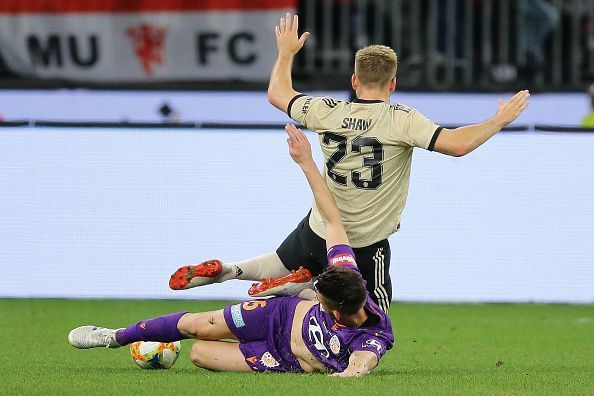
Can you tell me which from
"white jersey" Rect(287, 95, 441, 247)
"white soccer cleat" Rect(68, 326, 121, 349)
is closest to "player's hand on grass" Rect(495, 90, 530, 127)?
"white jersey" Rect(287, 95, 441, 247)

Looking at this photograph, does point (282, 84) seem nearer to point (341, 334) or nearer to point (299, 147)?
point (299, 147)

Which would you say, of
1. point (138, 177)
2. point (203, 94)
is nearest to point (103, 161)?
point (138, 177)

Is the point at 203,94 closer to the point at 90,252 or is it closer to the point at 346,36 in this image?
the point at 346,36

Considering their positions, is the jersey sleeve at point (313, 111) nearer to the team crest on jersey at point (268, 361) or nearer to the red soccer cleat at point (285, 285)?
the red soccer cleat at point (285, 285)

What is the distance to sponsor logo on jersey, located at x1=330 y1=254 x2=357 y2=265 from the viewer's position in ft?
26.2

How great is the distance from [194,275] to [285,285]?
54cm

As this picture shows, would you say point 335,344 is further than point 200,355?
No

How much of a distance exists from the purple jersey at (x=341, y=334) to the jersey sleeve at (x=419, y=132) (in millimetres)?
720

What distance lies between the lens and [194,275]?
852 cm

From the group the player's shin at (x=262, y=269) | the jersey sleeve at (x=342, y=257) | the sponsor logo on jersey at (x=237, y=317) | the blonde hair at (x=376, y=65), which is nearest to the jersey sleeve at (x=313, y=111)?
the blonde hair at (x=376, y=65)

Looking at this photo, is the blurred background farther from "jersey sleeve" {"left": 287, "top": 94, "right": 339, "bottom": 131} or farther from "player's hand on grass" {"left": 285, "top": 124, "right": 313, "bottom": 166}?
"player's hand on grass" {"left": 285, "top": 124, "right": 313, "bottom": 166}

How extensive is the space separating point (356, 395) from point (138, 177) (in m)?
6.32

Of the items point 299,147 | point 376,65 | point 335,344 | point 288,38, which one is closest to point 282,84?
point 288,38

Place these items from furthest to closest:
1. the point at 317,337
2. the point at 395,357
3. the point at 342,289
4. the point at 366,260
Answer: the point at 395,357
the point at 366,260
the point at 317,337
the point at 342,289
